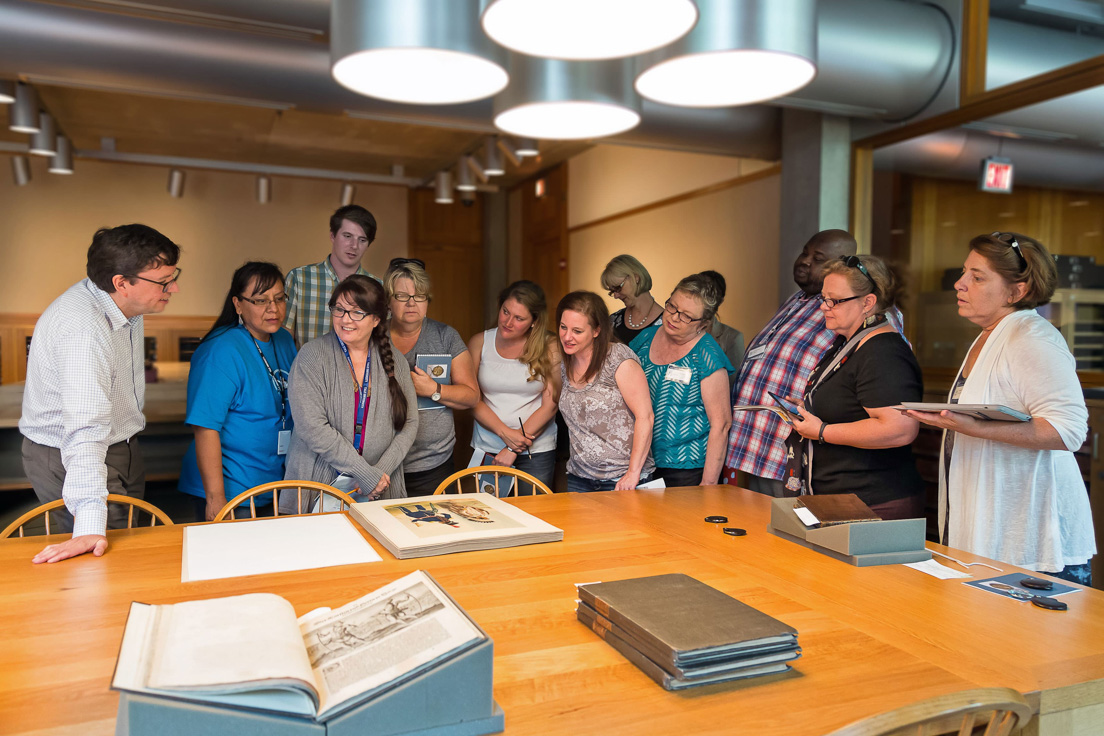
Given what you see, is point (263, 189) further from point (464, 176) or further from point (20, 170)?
point (464, 176)

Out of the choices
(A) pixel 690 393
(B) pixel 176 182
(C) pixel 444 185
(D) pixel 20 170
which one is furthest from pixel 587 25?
(D) pixel 20 170

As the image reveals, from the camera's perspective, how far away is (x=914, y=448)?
4.30 metres

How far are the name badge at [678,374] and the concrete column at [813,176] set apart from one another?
6.50ft

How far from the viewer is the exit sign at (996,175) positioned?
4023mm

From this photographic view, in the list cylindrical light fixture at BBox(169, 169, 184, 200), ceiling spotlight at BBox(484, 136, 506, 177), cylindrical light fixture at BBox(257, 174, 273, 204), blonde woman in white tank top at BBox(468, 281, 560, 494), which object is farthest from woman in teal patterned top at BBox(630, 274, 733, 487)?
cylindrical light fixture at BBox(169, 169, 184, 200)

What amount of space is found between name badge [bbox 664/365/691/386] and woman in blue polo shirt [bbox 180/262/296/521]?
148 cm

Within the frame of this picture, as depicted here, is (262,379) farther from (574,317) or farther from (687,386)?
(687,386)

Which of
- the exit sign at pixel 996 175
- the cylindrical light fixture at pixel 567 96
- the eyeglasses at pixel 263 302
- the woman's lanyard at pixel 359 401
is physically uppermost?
the exit sign at pixel 996 175

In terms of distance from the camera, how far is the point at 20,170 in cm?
783

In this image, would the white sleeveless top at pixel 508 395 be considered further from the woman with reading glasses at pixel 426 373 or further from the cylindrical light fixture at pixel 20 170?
the cylindrical light fixture at pixel 20 170

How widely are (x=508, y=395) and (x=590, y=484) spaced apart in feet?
1.95

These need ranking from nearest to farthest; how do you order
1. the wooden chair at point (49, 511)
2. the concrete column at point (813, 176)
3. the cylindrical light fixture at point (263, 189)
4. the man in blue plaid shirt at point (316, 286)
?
the wooden chair at point (49, 511) < the man in blue plaid shirt at point (316, 286) < the concrete column at point (813, 176) < the cylindrical light fixture at point (263, 189)

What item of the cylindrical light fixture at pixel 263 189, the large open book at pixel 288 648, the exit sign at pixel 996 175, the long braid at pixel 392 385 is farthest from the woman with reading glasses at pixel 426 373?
the cylindrical light fixture at pixel 263 189

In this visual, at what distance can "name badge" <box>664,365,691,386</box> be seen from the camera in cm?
312
